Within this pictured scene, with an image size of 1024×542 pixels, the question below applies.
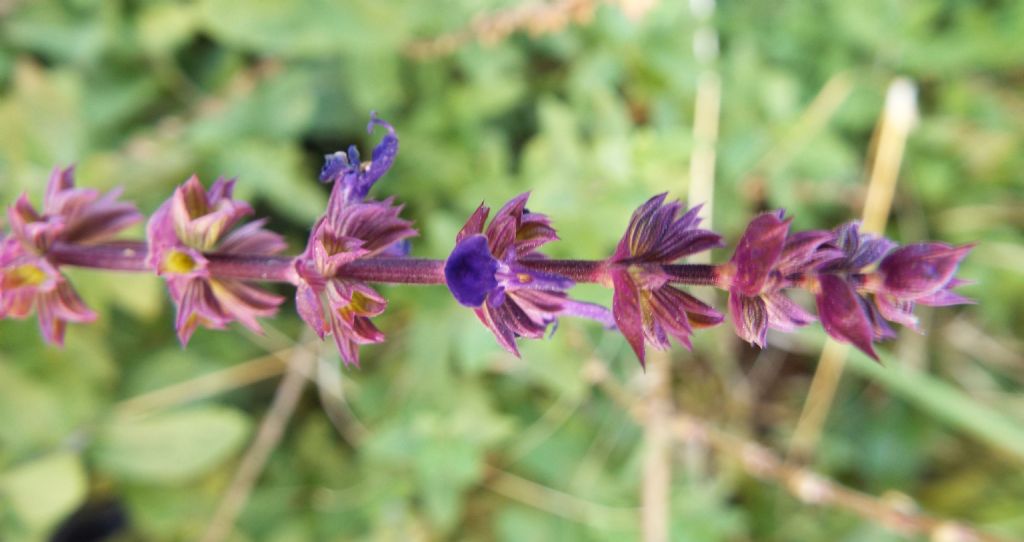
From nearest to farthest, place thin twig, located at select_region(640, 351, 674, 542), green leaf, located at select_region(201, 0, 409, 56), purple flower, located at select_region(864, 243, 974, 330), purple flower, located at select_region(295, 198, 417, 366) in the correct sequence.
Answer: purple flower, located at select_region(864, 243, 974, 330), purple flower, located at select_region(295, 198, 417, 366), green leaf, located at select_region(201, 0, 409, 56), thin twig, located at select_region(640, 351, 674, 542)

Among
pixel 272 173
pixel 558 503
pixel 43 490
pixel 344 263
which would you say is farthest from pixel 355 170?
pixel 558 503

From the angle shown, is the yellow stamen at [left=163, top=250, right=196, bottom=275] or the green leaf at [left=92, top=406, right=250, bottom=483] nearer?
the yellow stamen at [left=163, top=250, right=196, bottom=275]

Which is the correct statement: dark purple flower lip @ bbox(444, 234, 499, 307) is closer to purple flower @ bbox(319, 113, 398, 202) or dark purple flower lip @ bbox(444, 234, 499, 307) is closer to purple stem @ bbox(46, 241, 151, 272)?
purple flower @ bbox(319, 113, 398, 202)

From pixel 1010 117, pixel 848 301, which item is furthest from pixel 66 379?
pixel 1010 117

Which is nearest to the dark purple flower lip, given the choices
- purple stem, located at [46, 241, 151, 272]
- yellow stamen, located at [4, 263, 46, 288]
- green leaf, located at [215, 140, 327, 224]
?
purple stem, located at [46, 241, 151, 272]

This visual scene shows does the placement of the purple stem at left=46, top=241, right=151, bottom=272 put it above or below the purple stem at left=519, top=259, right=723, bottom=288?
below

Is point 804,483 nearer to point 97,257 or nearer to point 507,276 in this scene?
point 507,276
